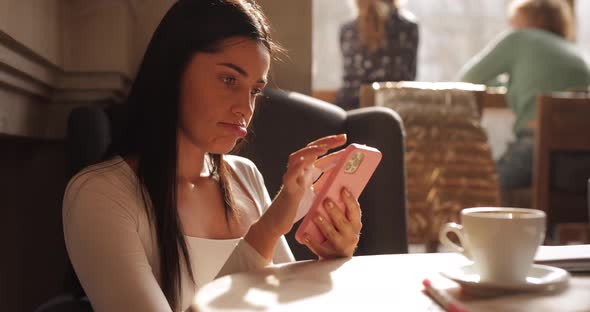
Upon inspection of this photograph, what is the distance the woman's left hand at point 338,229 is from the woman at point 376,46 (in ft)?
7.91

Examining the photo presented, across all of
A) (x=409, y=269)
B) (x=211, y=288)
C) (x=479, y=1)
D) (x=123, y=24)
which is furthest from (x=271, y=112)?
(x=479, y=1)

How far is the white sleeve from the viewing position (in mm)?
979

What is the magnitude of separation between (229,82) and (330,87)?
11.9 ft

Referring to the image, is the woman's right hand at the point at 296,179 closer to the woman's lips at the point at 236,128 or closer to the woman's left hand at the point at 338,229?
the woman's left hand at the point at 338,229

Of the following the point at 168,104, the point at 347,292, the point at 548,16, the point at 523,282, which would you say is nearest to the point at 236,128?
the point at 168,104

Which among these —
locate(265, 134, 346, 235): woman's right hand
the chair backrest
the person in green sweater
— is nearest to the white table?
locate(265, 134, 346, 235): woman's right hand

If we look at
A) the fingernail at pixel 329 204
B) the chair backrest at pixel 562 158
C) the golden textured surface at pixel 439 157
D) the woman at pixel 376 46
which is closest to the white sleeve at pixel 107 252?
the fingernail at pixel 329 204

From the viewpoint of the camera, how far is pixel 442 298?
740mm

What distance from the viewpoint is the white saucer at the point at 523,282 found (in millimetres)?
730

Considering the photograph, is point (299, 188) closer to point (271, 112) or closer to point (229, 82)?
point (229, 82)

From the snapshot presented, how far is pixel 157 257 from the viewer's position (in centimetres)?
114

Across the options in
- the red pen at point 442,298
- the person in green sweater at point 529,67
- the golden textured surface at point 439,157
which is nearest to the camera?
the red pen at point 442,298

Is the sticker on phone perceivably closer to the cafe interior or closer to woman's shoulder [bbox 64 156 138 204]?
the cafe interior

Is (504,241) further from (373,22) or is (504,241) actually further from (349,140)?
(373,22)
